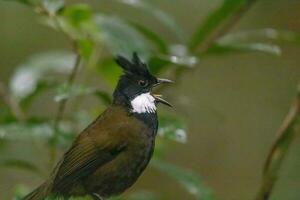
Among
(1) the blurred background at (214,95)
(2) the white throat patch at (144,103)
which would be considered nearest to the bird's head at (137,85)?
(2) the white throat patch at (144,103)

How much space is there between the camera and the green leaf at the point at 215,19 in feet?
15.1

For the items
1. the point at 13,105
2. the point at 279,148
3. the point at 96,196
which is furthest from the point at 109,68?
the point at 279,148

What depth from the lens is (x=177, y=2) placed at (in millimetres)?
8734

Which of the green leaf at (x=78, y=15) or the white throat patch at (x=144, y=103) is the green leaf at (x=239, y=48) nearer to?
the white throat patch at (x=144, y=103)

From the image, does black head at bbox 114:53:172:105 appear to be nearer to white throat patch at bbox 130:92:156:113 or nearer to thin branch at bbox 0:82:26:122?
white throat patch at bbox 130:92:156:113

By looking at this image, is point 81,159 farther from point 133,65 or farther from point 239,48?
point 239,48

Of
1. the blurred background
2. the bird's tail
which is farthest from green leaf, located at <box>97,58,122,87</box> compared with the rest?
the blurred background

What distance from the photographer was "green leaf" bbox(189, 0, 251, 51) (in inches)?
181

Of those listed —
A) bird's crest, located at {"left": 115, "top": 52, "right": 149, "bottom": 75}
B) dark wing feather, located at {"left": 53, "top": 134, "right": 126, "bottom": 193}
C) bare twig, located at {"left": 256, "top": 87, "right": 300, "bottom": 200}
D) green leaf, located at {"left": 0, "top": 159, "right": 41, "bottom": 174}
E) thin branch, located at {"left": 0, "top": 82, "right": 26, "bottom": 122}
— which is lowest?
green leaf, located at {"left": 0, "top": 159, "right": 41, "bottom": 174}

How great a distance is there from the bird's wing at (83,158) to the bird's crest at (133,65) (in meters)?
0.35

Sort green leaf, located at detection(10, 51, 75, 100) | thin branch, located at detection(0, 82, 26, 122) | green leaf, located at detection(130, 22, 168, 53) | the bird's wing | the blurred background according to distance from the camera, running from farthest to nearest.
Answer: the blurred background
green leaf, located at detection(10, 51, 75, 100)
thin branch, located at detection(0, 82, 26, 122)
green leaf, located at detection(130, 22, 168, 53)
the bird's wing

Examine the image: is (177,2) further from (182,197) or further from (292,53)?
(182,197)

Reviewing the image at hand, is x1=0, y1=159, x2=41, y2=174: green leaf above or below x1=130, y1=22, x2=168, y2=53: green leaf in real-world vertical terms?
below

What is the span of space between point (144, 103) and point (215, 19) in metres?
0.61
